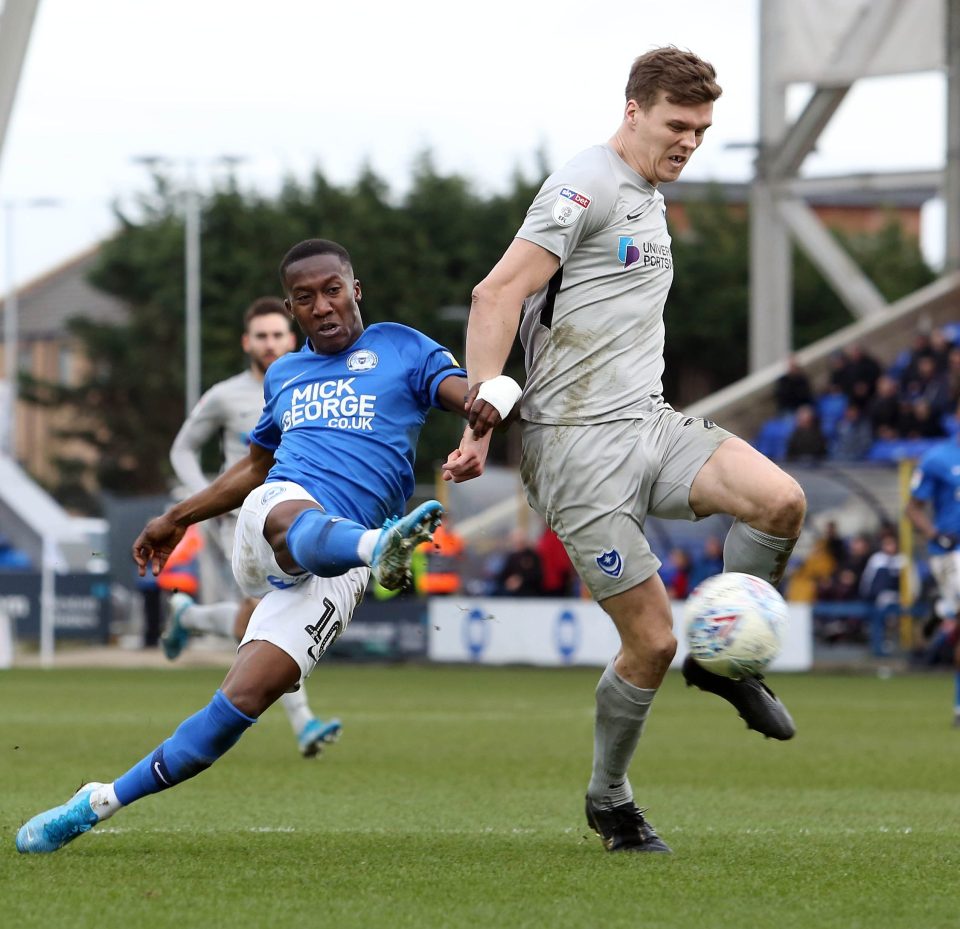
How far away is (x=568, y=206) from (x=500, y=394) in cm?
73

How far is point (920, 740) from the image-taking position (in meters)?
12.6

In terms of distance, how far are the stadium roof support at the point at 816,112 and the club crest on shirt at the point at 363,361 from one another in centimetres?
2675

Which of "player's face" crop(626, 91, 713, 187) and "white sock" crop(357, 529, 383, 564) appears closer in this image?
→ "white sock" crop(357, 529, 383, 564)

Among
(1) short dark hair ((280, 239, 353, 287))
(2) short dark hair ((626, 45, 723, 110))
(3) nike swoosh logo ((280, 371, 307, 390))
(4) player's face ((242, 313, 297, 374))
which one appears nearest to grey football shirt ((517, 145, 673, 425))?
(2) short dark hair ((626, 45, 723, 110))

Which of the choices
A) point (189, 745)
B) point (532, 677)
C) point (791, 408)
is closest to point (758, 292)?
point (791, 408)

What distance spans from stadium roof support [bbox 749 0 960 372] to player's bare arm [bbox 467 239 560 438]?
26.7 metres

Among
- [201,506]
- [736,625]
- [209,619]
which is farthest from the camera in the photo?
[209,619]

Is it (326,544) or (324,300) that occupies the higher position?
(324,300)

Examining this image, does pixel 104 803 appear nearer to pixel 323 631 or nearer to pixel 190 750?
pixel 190 750

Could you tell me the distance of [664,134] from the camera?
21.0 feet

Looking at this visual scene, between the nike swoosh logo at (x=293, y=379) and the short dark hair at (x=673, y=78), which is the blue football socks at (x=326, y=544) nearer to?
the nike swoosh logo at (x=293, y=379)

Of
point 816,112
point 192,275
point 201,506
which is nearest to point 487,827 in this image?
point 201,506

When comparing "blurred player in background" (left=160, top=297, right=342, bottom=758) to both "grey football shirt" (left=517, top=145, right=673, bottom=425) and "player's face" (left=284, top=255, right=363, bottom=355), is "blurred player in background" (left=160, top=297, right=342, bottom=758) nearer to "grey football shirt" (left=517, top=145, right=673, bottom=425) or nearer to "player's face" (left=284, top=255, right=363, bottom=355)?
"player's face" (left=284, top=255, right=363, bottom=355)

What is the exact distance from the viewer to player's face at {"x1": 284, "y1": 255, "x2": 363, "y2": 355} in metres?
6.41
